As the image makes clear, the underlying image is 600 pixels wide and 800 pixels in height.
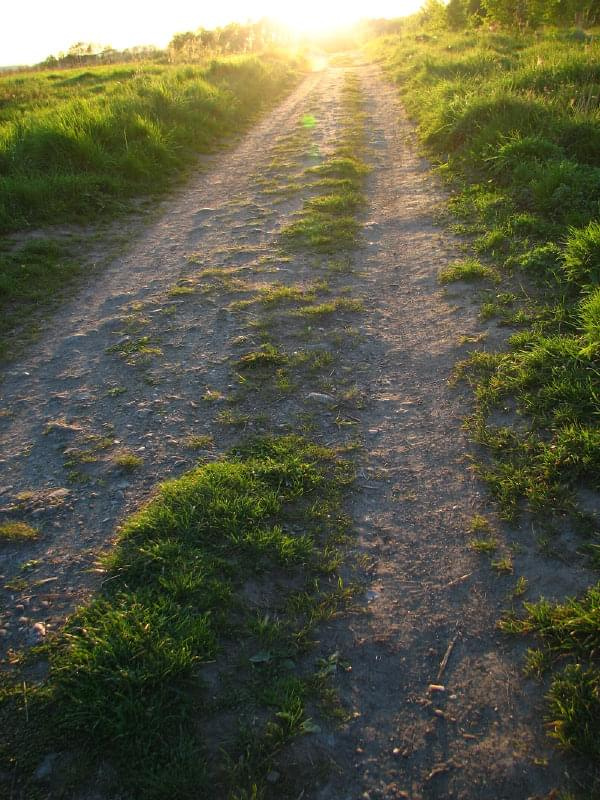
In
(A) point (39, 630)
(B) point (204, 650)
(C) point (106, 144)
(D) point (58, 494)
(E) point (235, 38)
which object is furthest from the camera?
(E) point (235, 38)

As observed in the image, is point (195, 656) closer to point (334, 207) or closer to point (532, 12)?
point (334, 207)

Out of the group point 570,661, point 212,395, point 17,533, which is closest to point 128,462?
point 17,533

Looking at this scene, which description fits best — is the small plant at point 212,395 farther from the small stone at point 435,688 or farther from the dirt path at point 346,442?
the small stone at point 435,688

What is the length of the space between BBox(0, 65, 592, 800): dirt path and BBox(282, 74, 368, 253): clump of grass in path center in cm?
29

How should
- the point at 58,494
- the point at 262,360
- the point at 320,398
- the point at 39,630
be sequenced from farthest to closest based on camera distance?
the point at 262,360 → the point at 320,398 → the point at 58,494 → the point at 39,630

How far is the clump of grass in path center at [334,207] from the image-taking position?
661 cm

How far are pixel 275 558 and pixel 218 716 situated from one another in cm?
81

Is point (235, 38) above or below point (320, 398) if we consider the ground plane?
above

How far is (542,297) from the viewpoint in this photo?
4809 millimetres

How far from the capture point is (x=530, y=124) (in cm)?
789

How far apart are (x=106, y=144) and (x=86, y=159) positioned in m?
0.79

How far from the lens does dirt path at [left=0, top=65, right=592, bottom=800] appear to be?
2.18 meters

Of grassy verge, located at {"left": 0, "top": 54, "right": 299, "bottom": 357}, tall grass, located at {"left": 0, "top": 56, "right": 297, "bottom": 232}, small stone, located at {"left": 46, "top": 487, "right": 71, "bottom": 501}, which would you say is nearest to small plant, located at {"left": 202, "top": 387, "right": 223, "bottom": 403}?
small stone, located at {"left": 46, "top": 487, "right": 71, "bottom": 501}

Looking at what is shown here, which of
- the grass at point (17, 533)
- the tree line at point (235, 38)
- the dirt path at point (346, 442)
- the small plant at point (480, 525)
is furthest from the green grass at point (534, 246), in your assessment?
the tree line at point (235, 38)
